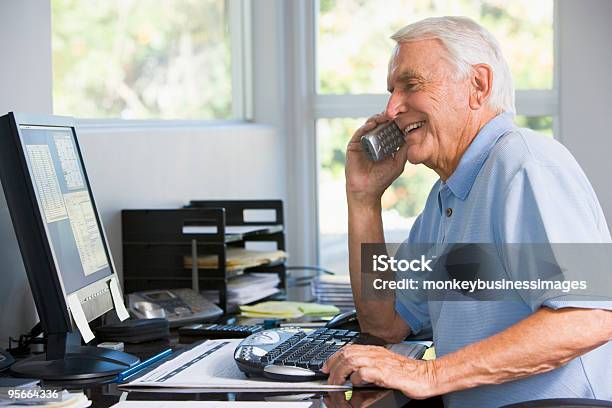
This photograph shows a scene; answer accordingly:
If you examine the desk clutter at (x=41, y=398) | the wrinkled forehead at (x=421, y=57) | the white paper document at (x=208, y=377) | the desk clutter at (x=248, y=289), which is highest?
the wrinkled forehead at (x=421, y=57)

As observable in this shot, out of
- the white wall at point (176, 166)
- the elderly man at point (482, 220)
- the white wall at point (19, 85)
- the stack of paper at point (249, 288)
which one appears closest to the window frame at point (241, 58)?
the white wall at point (176, 166)

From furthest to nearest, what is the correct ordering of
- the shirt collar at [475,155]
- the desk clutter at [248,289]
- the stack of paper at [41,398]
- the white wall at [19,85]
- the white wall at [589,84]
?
the white wall at [589,84] → the desk clutter at [248,289] → the white wall at [19,85] → the shirt collar at [475,155] → the stack of paper at [41,398]

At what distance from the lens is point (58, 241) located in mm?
1660

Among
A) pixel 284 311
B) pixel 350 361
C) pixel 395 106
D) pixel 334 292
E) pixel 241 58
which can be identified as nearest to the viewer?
pixel 350 361

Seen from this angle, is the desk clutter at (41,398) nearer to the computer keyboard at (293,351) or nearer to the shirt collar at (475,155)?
the computer keyboard at (293,351)

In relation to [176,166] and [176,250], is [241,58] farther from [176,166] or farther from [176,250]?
[176,250]

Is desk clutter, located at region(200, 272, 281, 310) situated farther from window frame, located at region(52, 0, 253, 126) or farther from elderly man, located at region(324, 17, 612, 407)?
window frame, located at region(52, 0, 253, 126)

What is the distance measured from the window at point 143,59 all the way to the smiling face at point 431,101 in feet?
3.18

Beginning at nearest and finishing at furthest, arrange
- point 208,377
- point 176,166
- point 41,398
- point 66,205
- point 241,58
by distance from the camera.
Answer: point 41,398, point 208,377, point 66,205, point 176,166, point 241,58

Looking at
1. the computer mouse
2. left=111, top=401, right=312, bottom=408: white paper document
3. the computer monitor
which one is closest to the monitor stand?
the computer monitor

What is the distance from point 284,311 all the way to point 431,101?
935mm

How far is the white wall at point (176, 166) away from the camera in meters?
2.62

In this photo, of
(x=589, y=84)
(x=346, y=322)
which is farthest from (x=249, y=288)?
(x=589, y=84)

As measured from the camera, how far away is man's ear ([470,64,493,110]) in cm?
180
